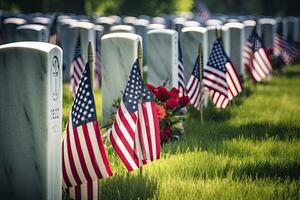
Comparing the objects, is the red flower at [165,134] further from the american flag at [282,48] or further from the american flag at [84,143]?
the american flag at [282,48]

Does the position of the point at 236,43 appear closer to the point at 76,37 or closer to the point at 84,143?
the point at 76,37

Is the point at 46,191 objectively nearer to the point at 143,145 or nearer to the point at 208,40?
the point at 143,145

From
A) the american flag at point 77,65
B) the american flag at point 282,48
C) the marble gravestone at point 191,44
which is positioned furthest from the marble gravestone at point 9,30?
the american flag at point 282,48

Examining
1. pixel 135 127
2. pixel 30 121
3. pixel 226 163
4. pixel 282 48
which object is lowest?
pixel 282 48

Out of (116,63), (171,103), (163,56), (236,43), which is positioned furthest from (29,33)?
(236,43)

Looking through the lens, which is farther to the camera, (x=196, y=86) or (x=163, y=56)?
(x=163, y=56)

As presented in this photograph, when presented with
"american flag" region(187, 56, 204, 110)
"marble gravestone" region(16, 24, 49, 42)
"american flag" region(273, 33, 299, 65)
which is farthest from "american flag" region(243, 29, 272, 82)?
"american flag" region(273, 33, 299, 65)

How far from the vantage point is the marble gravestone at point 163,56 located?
37.9 feet

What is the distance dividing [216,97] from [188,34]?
5.93 feet

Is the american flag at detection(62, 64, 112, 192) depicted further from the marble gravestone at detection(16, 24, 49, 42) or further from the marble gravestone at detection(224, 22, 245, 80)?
the marble gravestone at detection(224, 22, 245, 80)

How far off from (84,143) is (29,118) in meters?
0.62

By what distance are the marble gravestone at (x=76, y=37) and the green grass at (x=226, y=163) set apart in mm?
3319

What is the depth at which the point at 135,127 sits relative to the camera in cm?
721

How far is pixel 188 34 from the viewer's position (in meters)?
12.8
